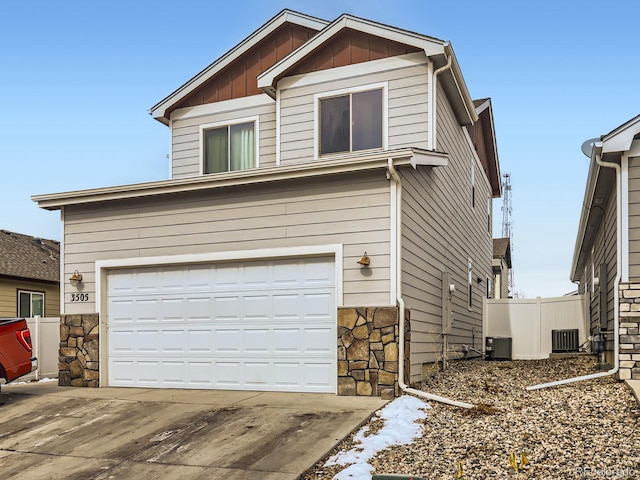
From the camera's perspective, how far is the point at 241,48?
1352 centimetres

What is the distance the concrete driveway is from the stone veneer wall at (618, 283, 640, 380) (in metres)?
3.64

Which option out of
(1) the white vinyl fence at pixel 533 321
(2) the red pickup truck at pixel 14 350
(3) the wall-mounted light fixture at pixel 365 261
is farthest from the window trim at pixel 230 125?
(1) the white vinyl fence at pixel 533 321

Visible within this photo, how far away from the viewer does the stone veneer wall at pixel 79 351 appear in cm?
1080

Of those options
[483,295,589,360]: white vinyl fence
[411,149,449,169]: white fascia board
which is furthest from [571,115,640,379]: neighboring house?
[483,295,589,360]: white vinyl fence

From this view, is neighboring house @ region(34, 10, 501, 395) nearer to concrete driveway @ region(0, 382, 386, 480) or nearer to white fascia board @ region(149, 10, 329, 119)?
white fascia board @ region(149, 10, 329, 119)

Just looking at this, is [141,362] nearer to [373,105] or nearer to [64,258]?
[64,258]

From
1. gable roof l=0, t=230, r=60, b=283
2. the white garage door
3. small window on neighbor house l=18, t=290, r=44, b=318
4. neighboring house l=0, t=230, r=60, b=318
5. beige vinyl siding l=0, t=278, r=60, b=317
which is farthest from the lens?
small window on neighbor house l=18, t=290, r=44, b=318

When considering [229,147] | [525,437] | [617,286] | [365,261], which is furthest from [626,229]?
[229,147]

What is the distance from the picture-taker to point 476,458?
5980 millimetres

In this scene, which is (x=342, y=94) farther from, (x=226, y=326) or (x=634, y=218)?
(x=634, y=218)

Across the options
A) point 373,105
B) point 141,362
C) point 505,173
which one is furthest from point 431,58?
point 505,173

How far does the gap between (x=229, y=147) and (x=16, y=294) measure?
36.7 feet

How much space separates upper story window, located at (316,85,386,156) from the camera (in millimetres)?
11523

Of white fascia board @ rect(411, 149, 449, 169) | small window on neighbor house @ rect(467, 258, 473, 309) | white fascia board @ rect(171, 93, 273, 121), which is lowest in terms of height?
small window on neighbor house @ rect(467, 258, 473, 309)
